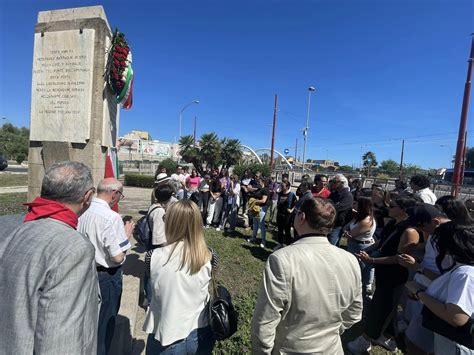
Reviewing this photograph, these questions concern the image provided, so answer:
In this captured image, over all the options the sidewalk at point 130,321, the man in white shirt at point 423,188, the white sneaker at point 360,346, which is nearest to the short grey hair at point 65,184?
the sidewalk at point 130,321

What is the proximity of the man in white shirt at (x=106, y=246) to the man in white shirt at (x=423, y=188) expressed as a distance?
5.28 meters

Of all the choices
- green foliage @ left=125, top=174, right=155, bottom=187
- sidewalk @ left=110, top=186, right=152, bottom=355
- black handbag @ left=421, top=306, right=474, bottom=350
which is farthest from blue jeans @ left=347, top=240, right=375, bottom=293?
green foliage @ left=125, top=174, right=155, bottom=187

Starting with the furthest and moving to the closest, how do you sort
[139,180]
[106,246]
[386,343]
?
[139,180], [386,343], [106,246]

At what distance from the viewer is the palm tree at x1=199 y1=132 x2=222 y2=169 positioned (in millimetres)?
33375

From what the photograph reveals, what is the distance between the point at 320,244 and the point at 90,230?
1808 mm

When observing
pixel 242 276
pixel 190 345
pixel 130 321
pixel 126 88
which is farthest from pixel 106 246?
pixel 126 88

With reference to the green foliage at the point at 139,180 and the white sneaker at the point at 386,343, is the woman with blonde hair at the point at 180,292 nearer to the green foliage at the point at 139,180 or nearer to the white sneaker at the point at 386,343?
the white sneaker at the point at 386,343

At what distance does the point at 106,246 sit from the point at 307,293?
1.63m

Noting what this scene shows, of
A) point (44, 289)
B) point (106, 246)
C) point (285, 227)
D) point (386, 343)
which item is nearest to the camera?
point (44, 289)

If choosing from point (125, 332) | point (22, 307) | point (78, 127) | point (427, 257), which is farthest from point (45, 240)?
point (78, 127)

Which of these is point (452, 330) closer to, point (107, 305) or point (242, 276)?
point (107, 305)

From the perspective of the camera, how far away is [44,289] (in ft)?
3.58

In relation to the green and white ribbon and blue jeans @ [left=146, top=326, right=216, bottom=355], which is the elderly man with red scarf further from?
the green and white ribbon

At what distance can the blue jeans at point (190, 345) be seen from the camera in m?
1.81
